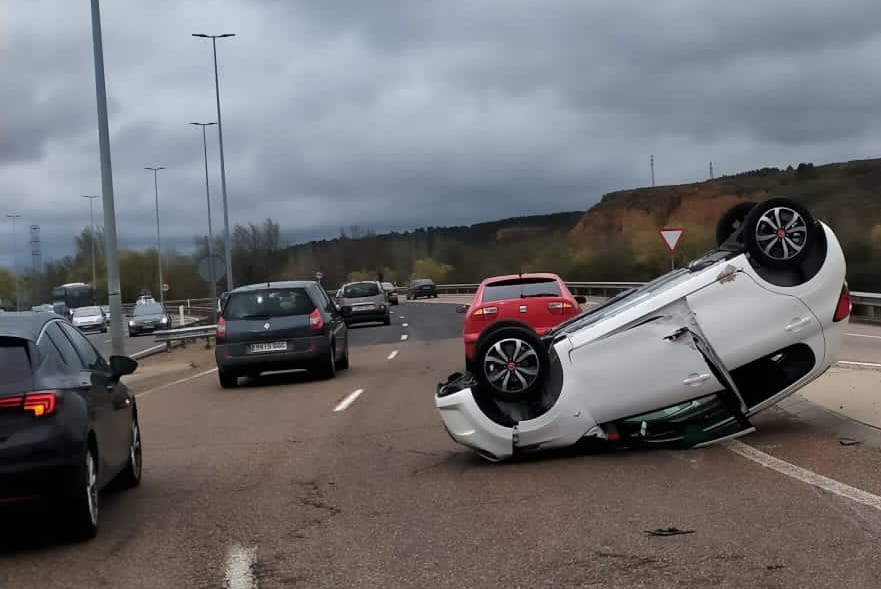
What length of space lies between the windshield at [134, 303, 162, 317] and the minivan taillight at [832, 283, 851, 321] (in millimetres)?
47796

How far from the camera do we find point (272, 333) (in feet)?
58.5

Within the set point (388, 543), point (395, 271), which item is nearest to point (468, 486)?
point (388, 543)

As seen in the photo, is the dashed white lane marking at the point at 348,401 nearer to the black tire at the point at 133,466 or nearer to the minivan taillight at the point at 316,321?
the minivan taillight at the point at 316,321

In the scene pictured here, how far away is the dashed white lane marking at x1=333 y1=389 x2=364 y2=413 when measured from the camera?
13898 mm

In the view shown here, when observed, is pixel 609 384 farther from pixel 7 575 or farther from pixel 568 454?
pixel 7 575

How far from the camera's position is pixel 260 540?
657 cm

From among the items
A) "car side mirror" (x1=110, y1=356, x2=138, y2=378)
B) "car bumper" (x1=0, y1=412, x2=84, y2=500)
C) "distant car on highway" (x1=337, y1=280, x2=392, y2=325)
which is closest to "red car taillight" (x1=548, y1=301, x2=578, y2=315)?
"car side mirror" (x1=110, y1=356, x2=138, y2=378)

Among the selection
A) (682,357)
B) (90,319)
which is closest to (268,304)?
(682,357)

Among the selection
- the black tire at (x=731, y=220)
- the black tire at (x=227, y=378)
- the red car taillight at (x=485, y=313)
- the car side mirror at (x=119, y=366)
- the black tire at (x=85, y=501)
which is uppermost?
the black tire at (x=731, y=220)

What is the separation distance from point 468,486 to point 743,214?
3.76m

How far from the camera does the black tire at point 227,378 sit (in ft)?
59.2

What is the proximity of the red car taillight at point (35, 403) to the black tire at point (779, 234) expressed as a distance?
5137 mm

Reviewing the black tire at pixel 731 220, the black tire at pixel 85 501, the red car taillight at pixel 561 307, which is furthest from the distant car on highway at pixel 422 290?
the black tire at pixel 85 501

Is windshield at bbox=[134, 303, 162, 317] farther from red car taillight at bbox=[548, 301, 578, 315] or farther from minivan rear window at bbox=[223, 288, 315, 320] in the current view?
red car taillight at bbox=[548, 301, 578, 315]
